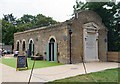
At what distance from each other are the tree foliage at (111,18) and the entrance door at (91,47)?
264cm

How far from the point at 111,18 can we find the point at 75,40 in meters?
5.69

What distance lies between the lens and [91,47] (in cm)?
1978

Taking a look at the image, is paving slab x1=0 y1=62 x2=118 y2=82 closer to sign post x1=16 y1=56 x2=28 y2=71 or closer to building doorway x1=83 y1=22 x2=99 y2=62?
sign post x1=16 y1=56 x2=28 y2=71

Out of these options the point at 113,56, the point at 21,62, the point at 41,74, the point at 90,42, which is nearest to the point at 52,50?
the point at 90,42

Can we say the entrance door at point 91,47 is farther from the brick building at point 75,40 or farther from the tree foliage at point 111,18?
the tree foliage at point 111,18

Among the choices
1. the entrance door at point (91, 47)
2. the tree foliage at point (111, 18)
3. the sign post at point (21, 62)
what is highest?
the tree foliage at point (111, 18)

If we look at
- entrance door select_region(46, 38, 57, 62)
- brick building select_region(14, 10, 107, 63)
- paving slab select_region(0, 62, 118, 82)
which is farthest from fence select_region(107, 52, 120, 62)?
paving slab select_region(0, 62, 118, 82)

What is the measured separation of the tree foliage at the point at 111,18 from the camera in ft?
70.0

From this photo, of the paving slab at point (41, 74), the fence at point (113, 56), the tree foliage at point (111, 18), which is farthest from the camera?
the tree foliage at point (111, 18)

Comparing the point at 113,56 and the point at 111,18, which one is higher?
the point at 111,18

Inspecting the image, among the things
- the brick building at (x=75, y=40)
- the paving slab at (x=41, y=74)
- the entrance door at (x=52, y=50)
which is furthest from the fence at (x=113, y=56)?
the paving slab at (x=41, y=74)

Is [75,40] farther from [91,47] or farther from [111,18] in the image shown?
[111,18]

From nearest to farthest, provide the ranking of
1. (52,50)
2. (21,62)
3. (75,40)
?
(21,62) < (75,40) < (52,50)

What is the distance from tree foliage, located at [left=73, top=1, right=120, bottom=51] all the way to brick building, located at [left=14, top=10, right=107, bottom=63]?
84 centimetres
